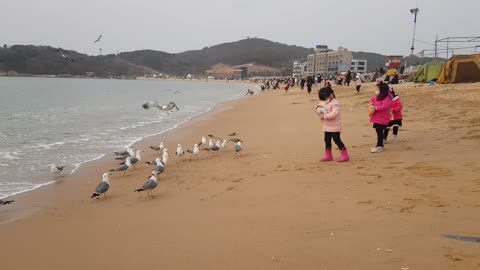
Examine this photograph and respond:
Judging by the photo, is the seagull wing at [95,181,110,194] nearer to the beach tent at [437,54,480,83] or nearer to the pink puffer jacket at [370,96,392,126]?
the pink puffer jacket at [370,96,392,126]

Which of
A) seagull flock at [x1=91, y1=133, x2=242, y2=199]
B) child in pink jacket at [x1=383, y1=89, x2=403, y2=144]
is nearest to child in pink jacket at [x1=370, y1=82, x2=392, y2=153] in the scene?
child in pink jacket at [x1=383, y1=89, x2=403, y2=144]

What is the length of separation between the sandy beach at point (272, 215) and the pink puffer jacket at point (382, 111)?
68cm

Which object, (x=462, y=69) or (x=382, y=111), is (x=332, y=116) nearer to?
(x=382, y=111)

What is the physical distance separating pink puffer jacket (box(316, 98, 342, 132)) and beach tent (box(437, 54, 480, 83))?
1760cm

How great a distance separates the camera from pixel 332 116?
25.7 feet

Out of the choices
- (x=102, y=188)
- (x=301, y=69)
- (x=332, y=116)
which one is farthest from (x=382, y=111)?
(x=301, y=69)

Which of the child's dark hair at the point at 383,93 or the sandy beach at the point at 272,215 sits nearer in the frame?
the sandy beach at the point at 272,215

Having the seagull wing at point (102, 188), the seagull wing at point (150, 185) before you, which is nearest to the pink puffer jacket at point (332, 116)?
the seagull wing at point (150, 185)

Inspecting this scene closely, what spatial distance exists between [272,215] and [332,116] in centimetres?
341

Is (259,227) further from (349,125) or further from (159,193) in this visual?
(349,125)

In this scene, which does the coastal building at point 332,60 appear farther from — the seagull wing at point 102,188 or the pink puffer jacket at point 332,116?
the seagull wing at point 102,188

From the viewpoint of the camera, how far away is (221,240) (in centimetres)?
444

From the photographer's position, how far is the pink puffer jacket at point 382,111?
28.2ft

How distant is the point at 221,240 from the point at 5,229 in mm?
3553
